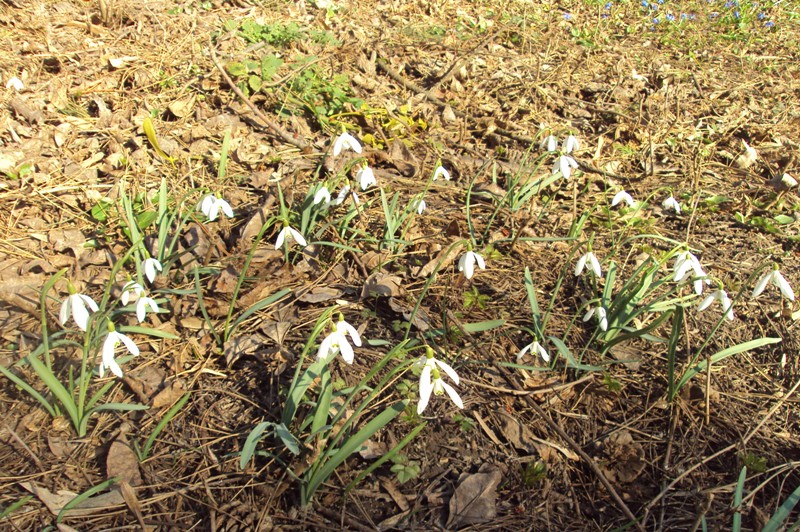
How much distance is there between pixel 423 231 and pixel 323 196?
0.65m

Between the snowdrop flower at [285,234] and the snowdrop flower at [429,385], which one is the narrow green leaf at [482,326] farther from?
the snowdrop flower at [285,234]

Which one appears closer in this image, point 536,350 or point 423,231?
point 536,350

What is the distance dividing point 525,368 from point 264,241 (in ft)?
4.52

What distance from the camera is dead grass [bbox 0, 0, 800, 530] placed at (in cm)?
186

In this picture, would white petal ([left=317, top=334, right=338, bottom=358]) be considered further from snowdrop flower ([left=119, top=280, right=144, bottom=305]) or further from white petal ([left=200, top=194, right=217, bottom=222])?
white petal ([left=200, top=194, right=217, bottom=222])

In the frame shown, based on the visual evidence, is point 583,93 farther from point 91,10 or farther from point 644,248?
point 91,10

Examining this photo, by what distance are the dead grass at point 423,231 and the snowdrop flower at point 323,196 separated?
0.24 metres

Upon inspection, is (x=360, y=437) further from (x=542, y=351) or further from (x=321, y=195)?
(x=321, y=195)

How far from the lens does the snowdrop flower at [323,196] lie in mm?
2578

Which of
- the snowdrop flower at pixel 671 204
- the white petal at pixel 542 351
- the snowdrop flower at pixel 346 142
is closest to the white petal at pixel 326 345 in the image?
the white petal at pixel 542 351

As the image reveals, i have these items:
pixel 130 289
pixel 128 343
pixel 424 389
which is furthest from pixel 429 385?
pixel 130 289

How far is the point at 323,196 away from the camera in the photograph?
2598mm

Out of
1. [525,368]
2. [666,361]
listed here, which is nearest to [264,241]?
[525,368]

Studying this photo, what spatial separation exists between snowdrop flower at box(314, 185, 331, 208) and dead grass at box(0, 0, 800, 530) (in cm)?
24
